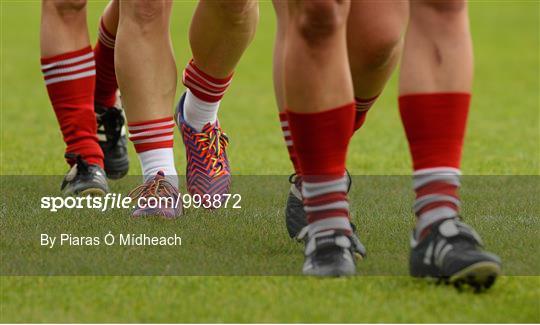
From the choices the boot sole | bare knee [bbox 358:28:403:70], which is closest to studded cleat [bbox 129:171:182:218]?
bare knee [bbox 358:28:403:70]

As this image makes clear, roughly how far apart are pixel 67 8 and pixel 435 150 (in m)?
2.45

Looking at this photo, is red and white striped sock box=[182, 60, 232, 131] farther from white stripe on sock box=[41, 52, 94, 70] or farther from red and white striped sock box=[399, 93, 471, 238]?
red and white striped sock box=[399, 93, 471, 238]

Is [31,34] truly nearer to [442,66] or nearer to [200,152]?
[200,152]

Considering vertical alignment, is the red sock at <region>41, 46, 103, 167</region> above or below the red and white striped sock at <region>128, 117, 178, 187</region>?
above

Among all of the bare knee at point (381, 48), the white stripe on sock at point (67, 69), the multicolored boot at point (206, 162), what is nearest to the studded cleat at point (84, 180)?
the white stripe on sock at point (67, 69)

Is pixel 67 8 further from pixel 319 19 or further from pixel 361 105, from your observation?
pixel 319 19

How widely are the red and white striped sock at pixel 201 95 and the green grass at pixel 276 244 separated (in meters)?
0.41

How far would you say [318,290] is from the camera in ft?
11.1

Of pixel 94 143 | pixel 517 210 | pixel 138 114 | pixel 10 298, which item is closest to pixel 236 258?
pixel 10 298

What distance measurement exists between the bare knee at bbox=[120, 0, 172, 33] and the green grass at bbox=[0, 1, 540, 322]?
0.74m

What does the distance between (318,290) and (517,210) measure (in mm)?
1862

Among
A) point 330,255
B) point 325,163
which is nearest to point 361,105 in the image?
point 325,163

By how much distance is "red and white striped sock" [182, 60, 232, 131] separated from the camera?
5137mm

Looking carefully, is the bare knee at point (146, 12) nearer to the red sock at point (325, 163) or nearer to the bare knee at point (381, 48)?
the bare knee at point (381, 48)
